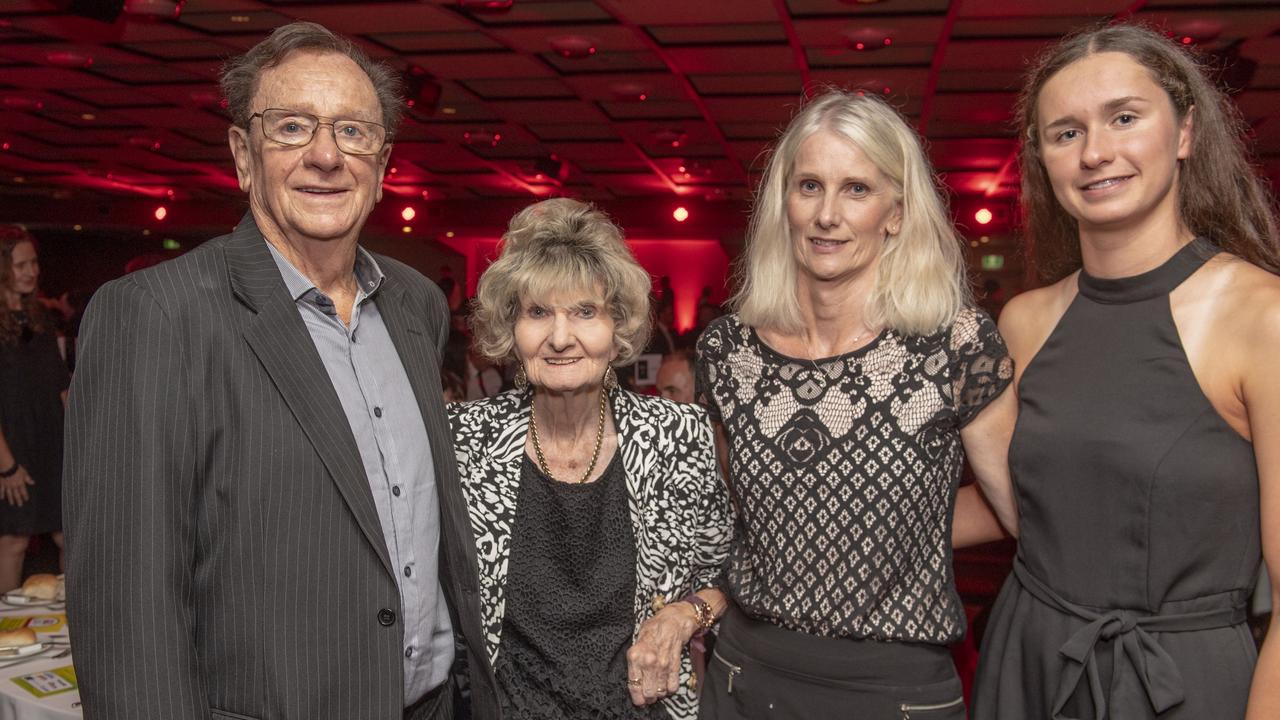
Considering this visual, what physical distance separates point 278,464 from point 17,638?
1.73m

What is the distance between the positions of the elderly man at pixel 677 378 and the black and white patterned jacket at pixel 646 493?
1870 millimetres

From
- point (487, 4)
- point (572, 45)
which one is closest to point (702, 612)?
point (487, 4)

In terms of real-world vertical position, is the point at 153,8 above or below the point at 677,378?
above

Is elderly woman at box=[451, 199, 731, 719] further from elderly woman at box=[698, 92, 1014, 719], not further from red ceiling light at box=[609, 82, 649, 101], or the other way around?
red ceiling light at box=[609, 82, 649, 101]

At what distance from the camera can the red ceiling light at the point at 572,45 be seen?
276 inches

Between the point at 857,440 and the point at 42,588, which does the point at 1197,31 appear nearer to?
the point at 857,440

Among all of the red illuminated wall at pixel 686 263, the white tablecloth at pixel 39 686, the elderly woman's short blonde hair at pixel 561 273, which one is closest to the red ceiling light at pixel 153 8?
the white tablecloth at pixel 39 686

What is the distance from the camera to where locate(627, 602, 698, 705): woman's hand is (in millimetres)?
1912

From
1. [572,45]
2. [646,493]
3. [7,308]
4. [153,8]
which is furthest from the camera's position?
[572,45]

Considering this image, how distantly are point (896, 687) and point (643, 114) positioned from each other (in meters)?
8.45

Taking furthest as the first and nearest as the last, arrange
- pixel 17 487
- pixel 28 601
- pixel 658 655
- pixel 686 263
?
pixel 686 263 < pixel 17 487 < pixel 28 601 < pixel 658 655

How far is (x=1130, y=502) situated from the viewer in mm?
1656

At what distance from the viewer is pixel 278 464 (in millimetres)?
1431

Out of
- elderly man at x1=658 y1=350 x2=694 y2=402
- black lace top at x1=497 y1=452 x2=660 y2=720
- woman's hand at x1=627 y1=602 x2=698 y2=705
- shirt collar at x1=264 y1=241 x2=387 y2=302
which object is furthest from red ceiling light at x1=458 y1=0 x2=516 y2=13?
woman's hand at x1=627 y1=602 x2=698 y2=705
